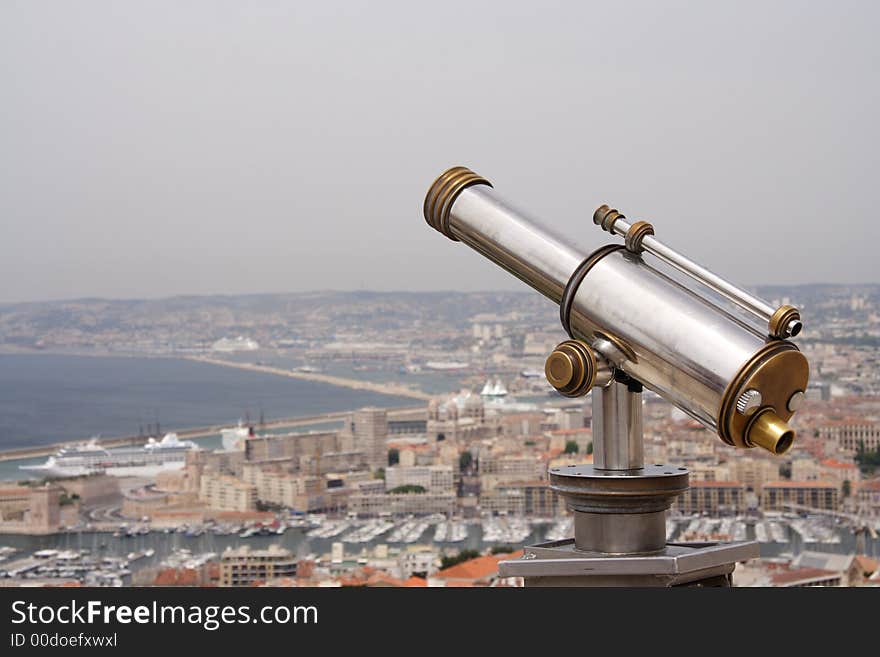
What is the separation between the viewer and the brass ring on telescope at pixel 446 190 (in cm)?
72

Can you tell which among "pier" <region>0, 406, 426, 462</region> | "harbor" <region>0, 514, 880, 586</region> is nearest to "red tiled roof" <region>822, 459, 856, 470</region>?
"harbor" <region>0, 514, 880, 586</region>

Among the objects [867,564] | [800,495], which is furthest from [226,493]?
[867,564]

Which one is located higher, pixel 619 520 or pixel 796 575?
pixel 619 520

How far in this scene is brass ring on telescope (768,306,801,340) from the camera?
56 centimetres

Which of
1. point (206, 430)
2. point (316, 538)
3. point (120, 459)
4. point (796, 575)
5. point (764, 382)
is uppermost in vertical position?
point (206, 430)

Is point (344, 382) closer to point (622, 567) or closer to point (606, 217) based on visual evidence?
point (606, 217)

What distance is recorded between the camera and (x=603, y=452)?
24.7 inches

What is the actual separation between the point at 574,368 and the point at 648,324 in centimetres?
5

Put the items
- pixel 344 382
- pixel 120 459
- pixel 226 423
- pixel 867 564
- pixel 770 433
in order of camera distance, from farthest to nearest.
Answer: pixel 226 423 → pixel 344 382 → pixel 120 459 → pixel 867 564 → pixel 770 433

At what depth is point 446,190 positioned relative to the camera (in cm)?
73

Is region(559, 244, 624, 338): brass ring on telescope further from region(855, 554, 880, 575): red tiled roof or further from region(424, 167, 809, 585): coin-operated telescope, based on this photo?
region(855, 554, 880, 575): red tiled roof

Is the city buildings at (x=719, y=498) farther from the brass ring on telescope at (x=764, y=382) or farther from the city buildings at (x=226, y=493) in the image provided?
the brass ring on telescope at (x=764, y=382)

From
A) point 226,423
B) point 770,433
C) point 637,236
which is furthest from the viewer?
point 226,423
